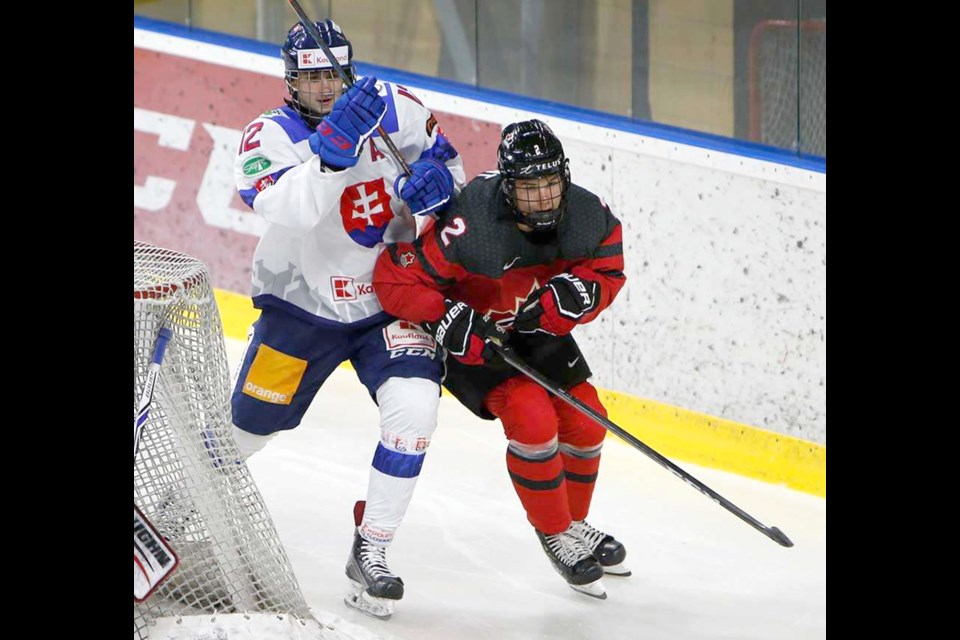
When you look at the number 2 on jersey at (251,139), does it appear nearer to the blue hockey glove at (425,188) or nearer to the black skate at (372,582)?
the blue hockey glove at (425,188)

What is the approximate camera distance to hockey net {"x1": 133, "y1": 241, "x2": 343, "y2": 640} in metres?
2.50

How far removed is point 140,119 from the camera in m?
5.18

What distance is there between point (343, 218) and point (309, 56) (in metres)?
0.34

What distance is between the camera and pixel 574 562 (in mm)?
3094

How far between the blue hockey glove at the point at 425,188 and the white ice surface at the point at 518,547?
807 mm

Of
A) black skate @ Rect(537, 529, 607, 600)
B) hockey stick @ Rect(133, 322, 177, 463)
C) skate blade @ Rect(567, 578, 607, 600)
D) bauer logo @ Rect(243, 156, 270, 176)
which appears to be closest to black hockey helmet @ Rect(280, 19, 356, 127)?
bauer logo @ Rect(243, 156, 270, 176)

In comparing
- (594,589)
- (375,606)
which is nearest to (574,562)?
(594,589)

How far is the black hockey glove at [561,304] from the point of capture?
2.93 metres

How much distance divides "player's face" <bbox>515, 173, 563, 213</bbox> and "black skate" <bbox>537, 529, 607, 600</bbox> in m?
0.71

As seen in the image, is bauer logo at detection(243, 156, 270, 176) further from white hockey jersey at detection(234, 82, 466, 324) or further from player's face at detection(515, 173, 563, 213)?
player's face at detection(515, 173, 563, 213)

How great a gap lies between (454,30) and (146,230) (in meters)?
1.36
